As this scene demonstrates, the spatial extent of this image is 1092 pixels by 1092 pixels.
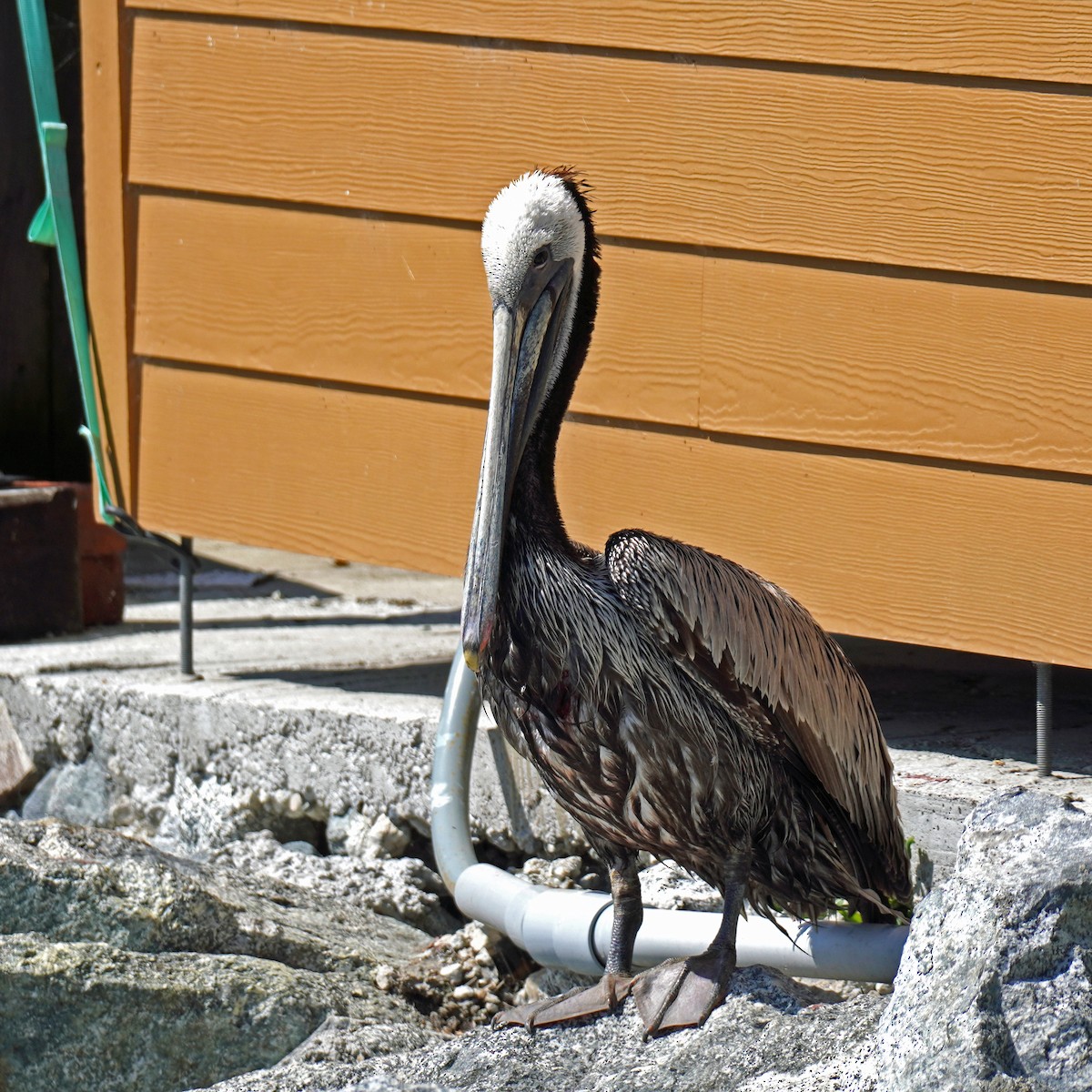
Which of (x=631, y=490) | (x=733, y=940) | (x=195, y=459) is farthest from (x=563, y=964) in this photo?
(x=195, y=459)

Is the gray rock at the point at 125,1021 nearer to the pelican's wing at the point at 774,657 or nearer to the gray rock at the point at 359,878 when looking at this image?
the gray rock at the point at 359,878

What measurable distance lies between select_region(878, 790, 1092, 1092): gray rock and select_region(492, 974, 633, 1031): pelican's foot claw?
2.04 feet

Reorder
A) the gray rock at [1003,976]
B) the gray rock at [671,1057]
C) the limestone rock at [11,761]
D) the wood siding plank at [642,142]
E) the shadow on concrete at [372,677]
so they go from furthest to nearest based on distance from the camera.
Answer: the limestone rock at [11,761] → the shadow on concrete at [372,677] → the wood siding plank at [642,142] → the gray rock at [671,1057] → the gray rock at [1003,976]

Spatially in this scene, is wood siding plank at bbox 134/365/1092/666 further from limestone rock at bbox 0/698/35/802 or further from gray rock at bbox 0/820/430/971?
gray rock at bbox 0/820/430/971

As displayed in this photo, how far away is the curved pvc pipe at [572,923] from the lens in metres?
3.06

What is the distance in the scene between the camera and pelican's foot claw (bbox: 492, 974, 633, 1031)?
9.60 feet

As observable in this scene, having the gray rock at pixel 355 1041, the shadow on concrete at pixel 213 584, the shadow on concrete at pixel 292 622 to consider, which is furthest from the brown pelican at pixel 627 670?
the shadow on concrete at pixel 213 584

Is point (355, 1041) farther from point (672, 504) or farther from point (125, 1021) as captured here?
point (672, 504)

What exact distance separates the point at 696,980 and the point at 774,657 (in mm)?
571

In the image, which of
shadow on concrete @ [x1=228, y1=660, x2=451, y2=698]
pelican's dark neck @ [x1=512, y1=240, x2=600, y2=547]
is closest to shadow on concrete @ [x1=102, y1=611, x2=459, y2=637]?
shadow on concrete @ [x1=228, y1=660, x2=451, y2=698]

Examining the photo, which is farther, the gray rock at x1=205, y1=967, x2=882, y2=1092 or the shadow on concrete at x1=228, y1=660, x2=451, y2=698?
the shadow on concrete at x1=228, y1=660, x2=451, y2=698

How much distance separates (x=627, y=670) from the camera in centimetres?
275


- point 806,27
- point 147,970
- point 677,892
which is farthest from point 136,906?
point 806,27

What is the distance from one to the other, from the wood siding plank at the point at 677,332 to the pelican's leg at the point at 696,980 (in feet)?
4.12
